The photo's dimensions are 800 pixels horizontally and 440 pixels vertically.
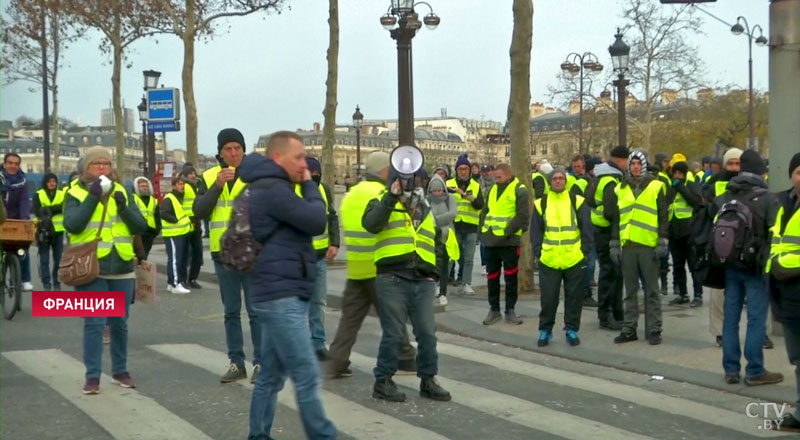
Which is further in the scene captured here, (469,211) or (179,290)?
(179,290)

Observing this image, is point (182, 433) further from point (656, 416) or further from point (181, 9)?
point (181, 9)

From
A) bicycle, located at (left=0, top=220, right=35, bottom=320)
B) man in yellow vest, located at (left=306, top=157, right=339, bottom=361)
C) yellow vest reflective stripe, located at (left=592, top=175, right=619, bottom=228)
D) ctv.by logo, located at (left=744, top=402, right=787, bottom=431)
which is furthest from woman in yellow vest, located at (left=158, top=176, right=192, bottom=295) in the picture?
ctv.by logo, located at (left=744, top=402, right=787, bottom=431)

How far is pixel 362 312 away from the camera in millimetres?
9109

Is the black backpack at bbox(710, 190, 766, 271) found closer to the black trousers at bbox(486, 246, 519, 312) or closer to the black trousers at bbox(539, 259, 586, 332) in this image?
the black trousers at bbox(539, 259, 586, 332)

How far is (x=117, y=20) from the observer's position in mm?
36094

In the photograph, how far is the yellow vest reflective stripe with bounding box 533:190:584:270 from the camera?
10.5 metres

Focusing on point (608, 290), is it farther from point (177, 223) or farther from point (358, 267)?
point (177, 223)

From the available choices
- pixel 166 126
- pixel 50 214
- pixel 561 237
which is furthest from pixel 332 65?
pixel 561 237

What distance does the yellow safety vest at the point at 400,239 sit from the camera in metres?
8.16

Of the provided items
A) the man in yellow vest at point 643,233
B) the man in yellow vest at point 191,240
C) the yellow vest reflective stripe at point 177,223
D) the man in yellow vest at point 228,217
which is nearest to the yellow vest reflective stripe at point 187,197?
the man in yellow vest at point 191,240

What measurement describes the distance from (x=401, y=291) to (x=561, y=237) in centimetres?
287

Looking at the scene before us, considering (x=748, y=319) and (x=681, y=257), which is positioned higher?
(x=681, y=257)

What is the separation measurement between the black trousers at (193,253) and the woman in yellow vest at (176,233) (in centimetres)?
7

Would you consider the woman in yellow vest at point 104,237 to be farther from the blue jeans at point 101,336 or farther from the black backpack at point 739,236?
the black backpack at point 739,236
